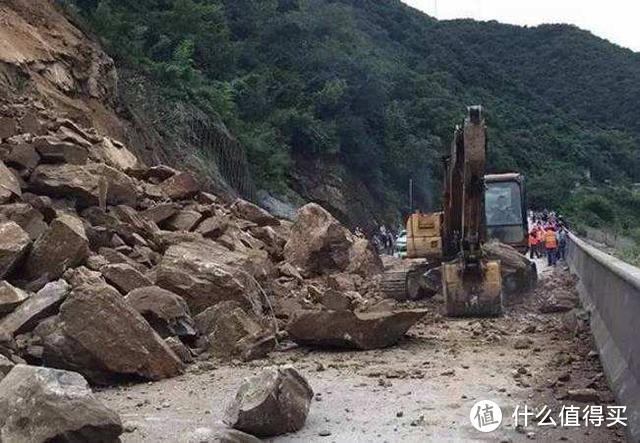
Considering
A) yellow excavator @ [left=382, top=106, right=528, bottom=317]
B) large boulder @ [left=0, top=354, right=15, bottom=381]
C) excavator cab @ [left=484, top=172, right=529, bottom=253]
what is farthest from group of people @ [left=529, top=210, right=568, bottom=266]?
large boulder @ [left=0, top=354, right=15, bottom=381]

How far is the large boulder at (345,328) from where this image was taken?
841 cm

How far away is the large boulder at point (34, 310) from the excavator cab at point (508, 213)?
11169mm

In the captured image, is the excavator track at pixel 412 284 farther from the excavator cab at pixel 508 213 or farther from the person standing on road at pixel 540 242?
the person standing on road at pixel 540 242

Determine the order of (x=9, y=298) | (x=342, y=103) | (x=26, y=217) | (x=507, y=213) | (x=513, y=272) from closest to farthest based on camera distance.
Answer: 1. (x=9, y=298)
2. (x=26, y=217)
3. (x=513, y=272)
4. (x=507, y=213)
5. (x=342, y=103)

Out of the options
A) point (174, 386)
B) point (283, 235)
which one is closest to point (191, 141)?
point (283, 235)

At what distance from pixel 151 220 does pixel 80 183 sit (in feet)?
4.54

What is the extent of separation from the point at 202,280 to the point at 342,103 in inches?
1143

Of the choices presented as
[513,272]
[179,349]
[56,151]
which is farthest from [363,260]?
[179,349]

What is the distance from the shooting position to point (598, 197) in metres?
54.7

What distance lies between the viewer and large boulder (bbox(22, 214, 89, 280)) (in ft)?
27.3

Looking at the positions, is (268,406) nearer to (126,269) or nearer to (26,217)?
(126,269)

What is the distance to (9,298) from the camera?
737 cm

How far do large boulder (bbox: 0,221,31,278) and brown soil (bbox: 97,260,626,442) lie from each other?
2.13 metres

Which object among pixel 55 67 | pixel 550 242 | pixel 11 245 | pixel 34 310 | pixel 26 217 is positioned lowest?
pixel 550 242
